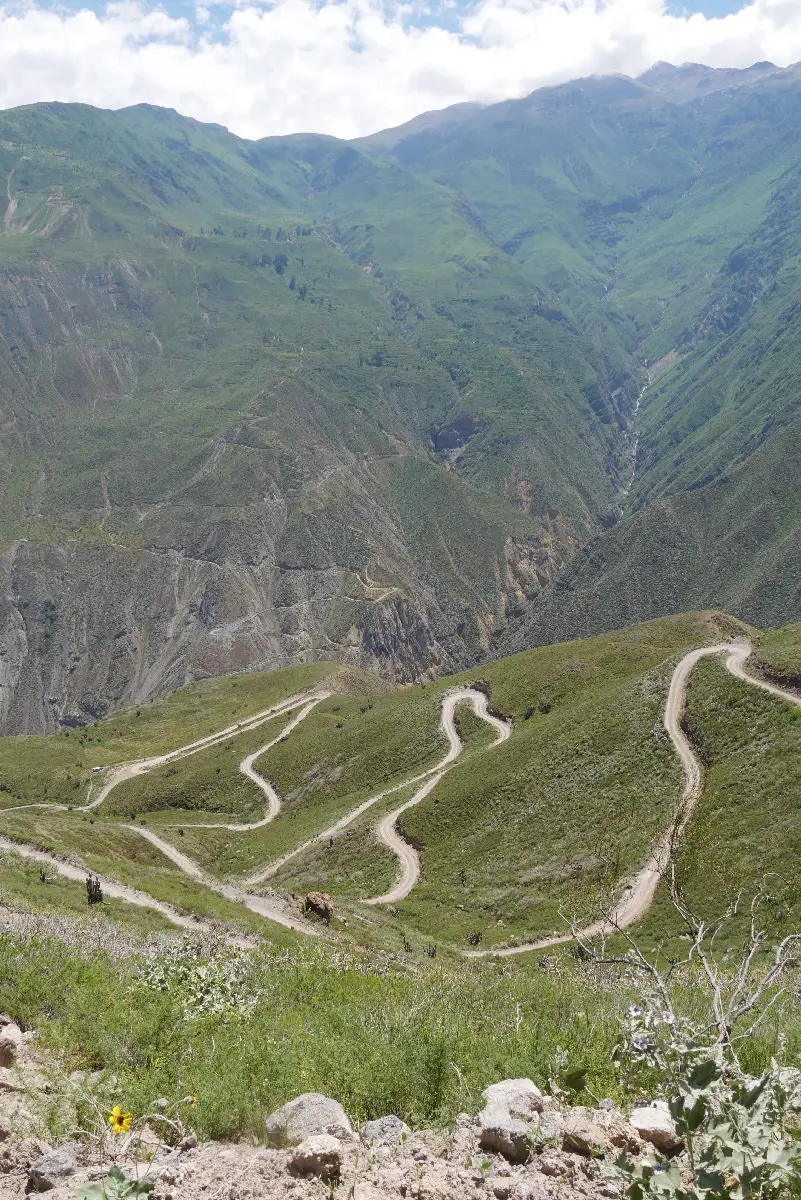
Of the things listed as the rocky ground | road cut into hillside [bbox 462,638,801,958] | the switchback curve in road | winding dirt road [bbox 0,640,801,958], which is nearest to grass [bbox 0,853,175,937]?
winding dirt road [bbox 0,640,801,958]

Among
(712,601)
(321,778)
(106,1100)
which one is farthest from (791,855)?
(712,601)

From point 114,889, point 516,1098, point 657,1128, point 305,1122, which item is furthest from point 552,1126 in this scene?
point 114,889

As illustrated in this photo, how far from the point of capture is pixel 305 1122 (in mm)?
8078

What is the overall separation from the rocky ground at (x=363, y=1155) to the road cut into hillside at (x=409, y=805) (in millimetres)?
45763

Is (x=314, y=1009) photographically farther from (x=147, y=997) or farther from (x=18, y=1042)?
(x=18, y=1042)

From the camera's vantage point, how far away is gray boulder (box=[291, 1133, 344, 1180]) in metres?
7.09

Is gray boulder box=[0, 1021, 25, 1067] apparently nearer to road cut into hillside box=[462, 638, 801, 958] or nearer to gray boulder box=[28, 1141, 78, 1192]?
gray boulder box=[28, 1141, 78, 1192]

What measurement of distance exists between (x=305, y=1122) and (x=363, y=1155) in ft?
2.98

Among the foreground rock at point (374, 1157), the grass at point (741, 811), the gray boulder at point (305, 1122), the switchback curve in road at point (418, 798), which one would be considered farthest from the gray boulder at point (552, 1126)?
the switchback curve in road at point (418, 798)

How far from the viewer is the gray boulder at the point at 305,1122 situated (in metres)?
7.88

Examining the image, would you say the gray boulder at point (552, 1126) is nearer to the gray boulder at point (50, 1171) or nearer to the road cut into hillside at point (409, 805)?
the gray boulder at point (50, 1171)

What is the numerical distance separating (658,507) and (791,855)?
163512 millimetres

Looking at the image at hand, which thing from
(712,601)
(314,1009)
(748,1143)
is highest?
(748,1143)

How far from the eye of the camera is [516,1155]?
741 cm
